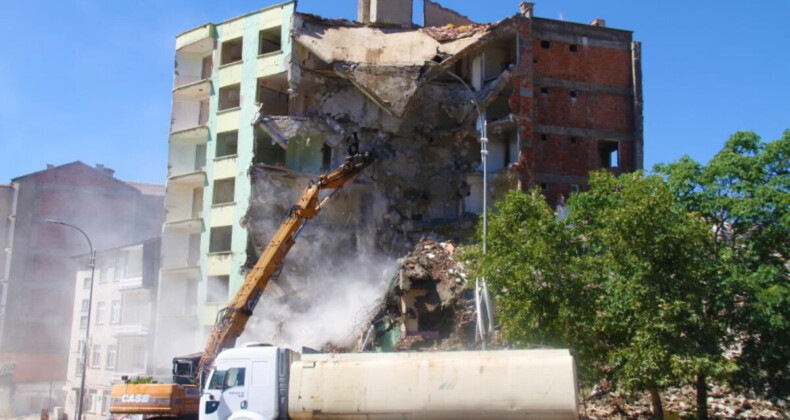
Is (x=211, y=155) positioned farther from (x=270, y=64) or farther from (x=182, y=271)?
(x=182, y=271)

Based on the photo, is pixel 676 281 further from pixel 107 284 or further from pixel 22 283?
pixel 22 283

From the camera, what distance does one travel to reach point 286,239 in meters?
26.6

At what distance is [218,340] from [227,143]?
19979 millimetres

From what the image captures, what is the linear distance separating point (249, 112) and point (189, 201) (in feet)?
23.8

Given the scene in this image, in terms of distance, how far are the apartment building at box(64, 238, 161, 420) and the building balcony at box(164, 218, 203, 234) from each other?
4.07m

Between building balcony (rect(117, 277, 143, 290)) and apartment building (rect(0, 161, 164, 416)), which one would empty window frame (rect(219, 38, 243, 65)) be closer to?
building balcony (rect(117, 277, 143, 290))

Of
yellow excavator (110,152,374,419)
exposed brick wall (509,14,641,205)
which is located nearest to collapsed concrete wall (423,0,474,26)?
exposed brick wall (509,14,641,205)

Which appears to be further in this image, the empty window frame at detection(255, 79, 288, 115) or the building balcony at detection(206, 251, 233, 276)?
the empty window frame at detection(255, 79, 288, 115)

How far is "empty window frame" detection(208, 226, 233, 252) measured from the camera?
39.9 m

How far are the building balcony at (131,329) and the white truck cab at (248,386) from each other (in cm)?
2647

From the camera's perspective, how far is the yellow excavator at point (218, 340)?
810 inches

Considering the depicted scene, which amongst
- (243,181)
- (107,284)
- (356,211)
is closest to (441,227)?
(356,211)

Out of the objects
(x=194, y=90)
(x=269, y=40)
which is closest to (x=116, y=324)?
(x=194, y=90)

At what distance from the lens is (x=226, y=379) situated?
18500 millimetres
